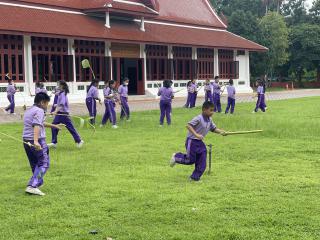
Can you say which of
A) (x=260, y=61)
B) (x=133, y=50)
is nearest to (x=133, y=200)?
(x=133, y=50)

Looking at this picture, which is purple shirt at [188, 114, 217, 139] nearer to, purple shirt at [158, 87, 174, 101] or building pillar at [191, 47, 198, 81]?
purple shirt at [158, 87, 174, 101]

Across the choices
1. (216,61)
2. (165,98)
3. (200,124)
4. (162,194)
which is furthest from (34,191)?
(216,61)

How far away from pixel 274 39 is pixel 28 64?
2847 centimetres

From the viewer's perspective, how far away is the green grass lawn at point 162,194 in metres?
5.85

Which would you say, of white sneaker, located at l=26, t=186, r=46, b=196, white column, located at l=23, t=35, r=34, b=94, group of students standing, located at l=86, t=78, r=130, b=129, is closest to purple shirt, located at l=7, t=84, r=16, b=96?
white column, located at l=23, t=35, r=34, b=94

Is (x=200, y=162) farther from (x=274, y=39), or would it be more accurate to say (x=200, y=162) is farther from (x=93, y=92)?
(x=274, y=39)

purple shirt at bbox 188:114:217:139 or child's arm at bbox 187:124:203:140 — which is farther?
purple shirt at bbox 188:114:217:139

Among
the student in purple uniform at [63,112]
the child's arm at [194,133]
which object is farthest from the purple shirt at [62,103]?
the child's arm at [194,133]

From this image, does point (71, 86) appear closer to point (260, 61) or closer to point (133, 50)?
point (133, 50)

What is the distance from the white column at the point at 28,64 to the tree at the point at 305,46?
108 ft

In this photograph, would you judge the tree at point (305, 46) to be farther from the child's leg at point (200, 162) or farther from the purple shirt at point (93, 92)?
the child's leg at point (200, 162)

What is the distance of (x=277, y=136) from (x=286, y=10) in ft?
175

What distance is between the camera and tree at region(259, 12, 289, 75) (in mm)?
48969

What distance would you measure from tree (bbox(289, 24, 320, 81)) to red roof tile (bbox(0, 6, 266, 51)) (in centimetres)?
1275
